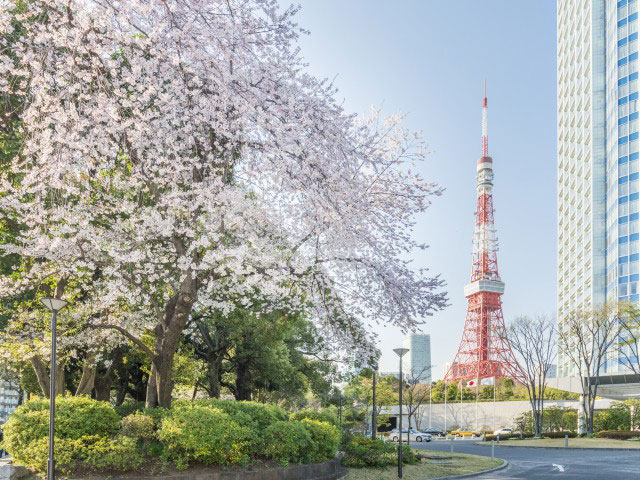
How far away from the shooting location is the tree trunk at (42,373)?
18188 mm

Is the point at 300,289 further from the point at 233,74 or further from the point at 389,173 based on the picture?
the point at 233,74

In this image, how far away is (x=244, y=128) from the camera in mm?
10758

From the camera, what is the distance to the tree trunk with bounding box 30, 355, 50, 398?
716 inches

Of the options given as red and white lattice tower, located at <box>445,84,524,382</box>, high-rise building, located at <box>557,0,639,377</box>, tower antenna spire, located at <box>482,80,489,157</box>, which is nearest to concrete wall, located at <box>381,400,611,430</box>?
red and white lattice tower, located at <box>445,84,524,382</box>

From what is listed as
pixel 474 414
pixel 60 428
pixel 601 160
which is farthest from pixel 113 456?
pixel 601 160

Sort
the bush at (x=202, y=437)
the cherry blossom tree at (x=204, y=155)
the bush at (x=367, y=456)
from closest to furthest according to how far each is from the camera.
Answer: the cherry blossom tree at (x=204, y=155)
the bush at (x=202, y=437)
the bush at (x=367, y=456)

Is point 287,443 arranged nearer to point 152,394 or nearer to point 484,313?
point 152,394

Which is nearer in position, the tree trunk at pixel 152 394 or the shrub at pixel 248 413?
the shrub at pixel 248 413

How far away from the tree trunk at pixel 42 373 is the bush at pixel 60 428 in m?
5.06

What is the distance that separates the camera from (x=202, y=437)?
12.3m

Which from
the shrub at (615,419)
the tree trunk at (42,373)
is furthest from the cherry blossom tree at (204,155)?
the shrub at (615,419)

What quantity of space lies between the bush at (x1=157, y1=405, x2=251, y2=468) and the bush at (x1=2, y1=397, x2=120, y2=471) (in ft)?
4.34

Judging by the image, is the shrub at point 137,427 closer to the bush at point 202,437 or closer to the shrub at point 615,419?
the bush at point 202,437

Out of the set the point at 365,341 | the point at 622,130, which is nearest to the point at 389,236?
→ the point at 365,341
